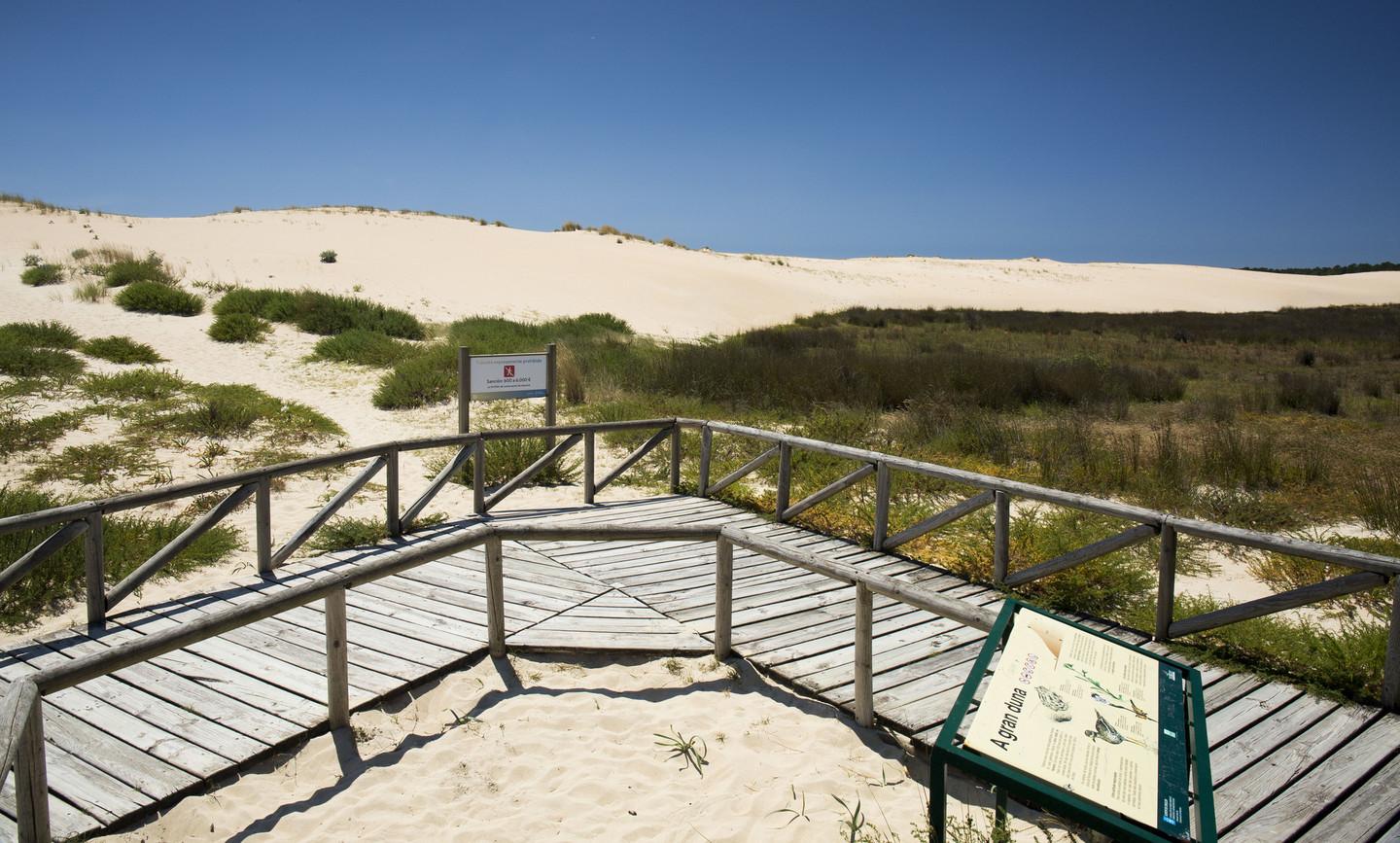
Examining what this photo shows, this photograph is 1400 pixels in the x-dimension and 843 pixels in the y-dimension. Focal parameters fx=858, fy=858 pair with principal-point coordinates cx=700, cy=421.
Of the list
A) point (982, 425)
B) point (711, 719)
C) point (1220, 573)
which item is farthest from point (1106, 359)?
point (711, 719)

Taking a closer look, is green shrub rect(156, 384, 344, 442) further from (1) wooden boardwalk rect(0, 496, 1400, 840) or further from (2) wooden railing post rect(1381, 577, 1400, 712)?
(2) wooden railing post rect(1381, 577, 1400, 712)

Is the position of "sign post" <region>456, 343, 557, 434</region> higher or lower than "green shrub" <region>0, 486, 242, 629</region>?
higher

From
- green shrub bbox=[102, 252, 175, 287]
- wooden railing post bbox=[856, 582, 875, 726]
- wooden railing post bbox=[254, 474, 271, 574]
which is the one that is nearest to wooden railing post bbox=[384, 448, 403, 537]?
wooden railing post bbox=[254, 474, 271, 574]

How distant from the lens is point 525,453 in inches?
405

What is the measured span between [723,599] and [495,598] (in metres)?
1.39

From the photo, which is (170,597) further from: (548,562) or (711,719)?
(711,719)

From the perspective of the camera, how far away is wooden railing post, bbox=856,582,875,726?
169 inches

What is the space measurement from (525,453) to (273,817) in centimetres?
670

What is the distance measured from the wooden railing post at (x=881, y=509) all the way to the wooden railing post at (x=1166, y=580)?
2194 millimetres

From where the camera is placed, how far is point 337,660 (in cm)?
425

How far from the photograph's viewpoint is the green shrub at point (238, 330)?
1772 centimetres

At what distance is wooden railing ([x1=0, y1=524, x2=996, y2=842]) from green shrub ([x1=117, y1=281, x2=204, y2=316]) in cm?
1804

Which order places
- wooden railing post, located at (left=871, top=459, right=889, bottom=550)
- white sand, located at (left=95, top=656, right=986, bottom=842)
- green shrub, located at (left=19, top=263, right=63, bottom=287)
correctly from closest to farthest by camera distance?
white sand, located at (left=95, top=656, right=986, bottom=842) → wooden railing post, located at (left=871, top=459, right=889, bottom=550) → green shrub, located at (left=19, top=263, right=63, bottom=287)

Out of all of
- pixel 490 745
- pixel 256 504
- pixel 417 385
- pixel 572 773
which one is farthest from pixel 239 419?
pixel 572 773
